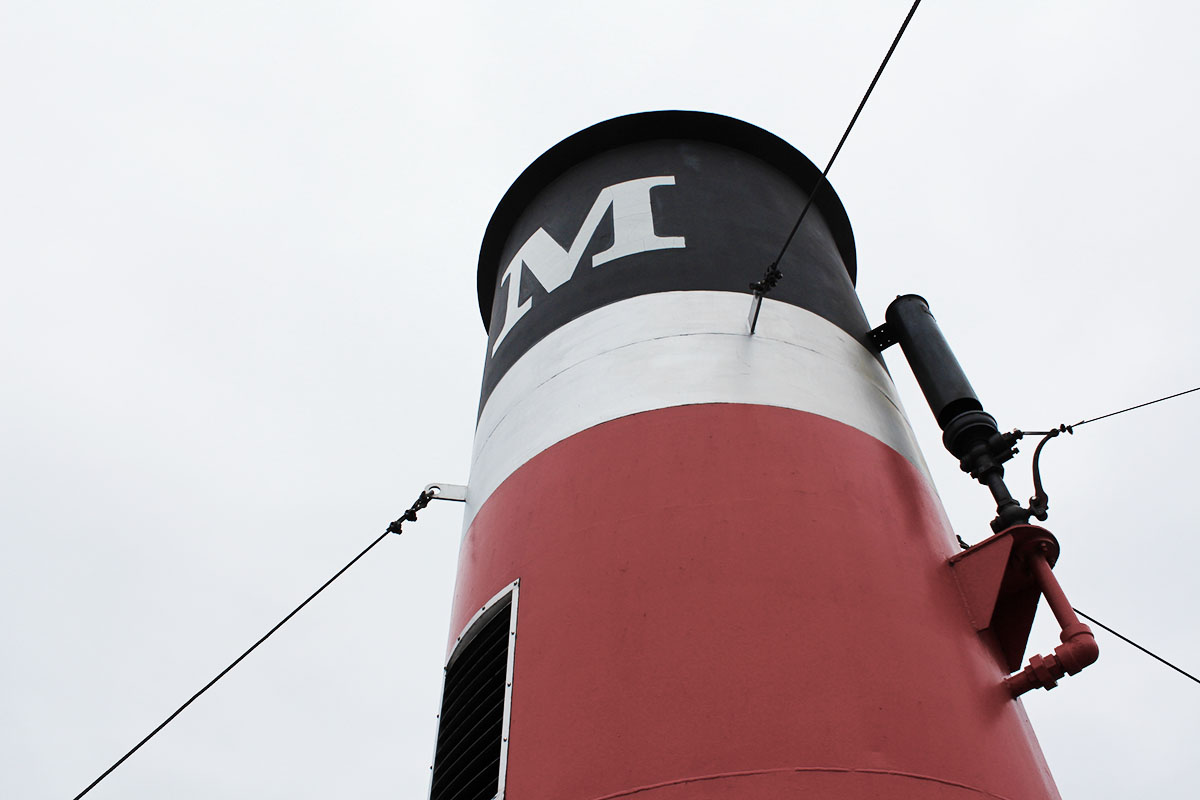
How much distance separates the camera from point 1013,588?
4.93 metres

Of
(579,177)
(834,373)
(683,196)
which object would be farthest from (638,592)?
(579,177)

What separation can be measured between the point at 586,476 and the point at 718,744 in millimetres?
1807

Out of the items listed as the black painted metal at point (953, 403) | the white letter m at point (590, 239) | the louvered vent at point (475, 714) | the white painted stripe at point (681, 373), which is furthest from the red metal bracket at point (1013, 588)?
the white letter m at point (590, 239)

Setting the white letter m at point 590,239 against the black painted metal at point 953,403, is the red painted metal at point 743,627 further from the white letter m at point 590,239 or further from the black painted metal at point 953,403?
the white letter m at point 590,239

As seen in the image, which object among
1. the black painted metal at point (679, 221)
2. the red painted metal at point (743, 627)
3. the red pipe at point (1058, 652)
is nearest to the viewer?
the red painted metal at point (743, 627)

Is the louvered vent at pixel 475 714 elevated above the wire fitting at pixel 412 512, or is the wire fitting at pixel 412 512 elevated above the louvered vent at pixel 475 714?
the wire fitting at pixel 412 512

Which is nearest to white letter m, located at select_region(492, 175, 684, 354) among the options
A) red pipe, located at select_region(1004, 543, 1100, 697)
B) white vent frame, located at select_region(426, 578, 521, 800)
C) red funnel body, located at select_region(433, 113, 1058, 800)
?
red funnel body, located at select_region(433, 113, 1058, 800)

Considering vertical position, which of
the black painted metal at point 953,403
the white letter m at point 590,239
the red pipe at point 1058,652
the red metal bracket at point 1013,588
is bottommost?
the red pipe at point 1058,652

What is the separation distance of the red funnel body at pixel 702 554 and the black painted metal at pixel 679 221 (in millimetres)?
34

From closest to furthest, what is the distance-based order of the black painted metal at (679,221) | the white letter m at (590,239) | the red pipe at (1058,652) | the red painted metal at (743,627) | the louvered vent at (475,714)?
the red painted metal at (743,627)
the red pipe at (1058,652)
the louvered vent at (475,714)
the black painted metal at (679,221)
the white letter m at (590,239)

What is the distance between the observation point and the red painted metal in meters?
3.93

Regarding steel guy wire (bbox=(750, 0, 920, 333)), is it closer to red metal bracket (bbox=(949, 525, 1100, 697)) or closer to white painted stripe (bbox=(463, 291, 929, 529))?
white painted stripe (bbox=(463, 291, 929, 529))

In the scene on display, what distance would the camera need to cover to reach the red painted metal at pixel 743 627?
393 centimetres

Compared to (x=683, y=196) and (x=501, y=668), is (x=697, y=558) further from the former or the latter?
(x=683, y=196)
